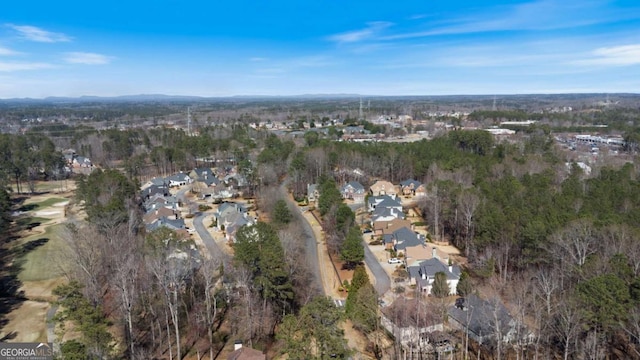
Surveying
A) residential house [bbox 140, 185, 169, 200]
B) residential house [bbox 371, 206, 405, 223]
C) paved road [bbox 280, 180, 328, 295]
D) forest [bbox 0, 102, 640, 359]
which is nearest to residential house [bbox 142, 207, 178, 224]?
forest [bbox 0, 102, 640, 359]

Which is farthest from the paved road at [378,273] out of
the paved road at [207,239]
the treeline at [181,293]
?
the paved road at [207,239]

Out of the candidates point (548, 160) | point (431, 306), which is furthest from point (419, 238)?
point (548, 160)

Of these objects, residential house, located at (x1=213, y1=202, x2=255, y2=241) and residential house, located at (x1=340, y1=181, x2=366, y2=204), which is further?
residential house, located at (x1=340, y1=181, x2=366, y2=204)

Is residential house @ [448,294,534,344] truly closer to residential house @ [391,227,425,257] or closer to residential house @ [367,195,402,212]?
residential house @ [391,227,425,257]

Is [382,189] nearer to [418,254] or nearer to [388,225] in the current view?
[388,225]

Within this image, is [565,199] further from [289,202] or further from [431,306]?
[289,202]

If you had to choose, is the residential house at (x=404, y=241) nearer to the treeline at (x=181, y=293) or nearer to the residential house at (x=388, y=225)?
the residential house at (x=388, y=225)
